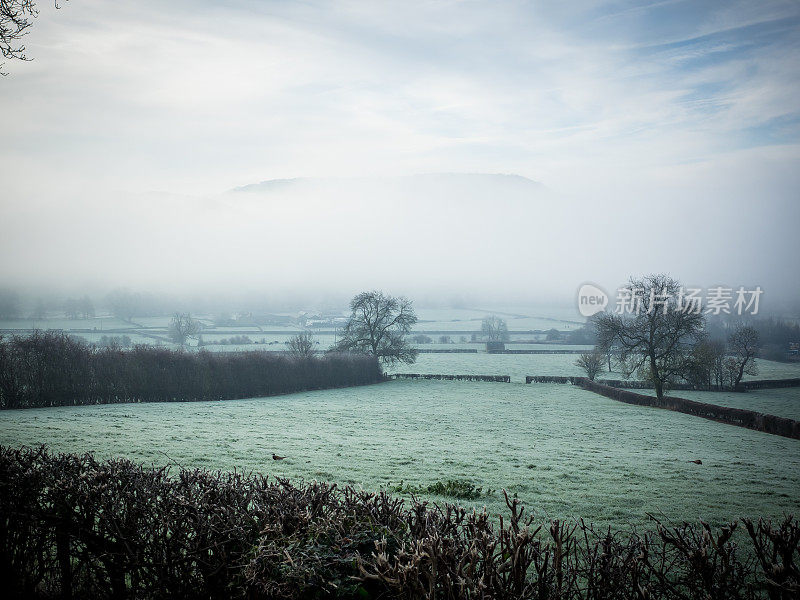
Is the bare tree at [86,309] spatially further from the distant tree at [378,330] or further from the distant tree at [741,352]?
the distant tree at [741,352]

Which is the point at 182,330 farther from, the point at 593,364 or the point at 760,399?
the point at 760,399

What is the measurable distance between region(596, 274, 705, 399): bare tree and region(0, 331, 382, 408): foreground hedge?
32.2 metres

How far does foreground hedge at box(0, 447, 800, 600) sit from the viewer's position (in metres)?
3.82

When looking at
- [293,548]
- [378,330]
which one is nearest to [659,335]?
[378,330]

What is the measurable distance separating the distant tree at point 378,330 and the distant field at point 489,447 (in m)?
22.8

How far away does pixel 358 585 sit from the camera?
13.3ft

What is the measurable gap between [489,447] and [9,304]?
4835 inches

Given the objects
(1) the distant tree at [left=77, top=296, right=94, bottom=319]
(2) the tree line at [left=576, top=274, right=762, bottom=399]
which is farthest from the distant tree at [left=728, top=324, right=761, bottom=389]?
(1) the distant tree at [left=77, top=296, right=94, bottom=319]

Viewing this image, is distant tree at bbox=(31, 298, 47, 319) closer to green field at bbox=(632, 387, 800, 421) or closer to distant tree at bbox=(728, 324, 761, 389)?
green field at bbox=(632, 387, 800, 421)

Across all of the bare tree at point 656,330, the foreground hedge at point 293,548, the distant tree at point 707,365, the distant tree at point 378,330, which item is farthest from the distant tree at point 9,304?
the foreground hedge at point 293,548

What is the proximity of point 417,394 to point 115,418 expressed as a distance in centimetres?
2899

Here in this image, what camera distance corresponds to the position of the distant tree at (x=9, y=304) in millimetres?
103787

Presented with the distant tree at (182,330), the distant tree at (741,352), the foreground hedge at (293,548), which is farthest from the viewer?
the distant tree at (182,330)

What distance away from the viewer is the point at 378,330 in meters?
68.4
